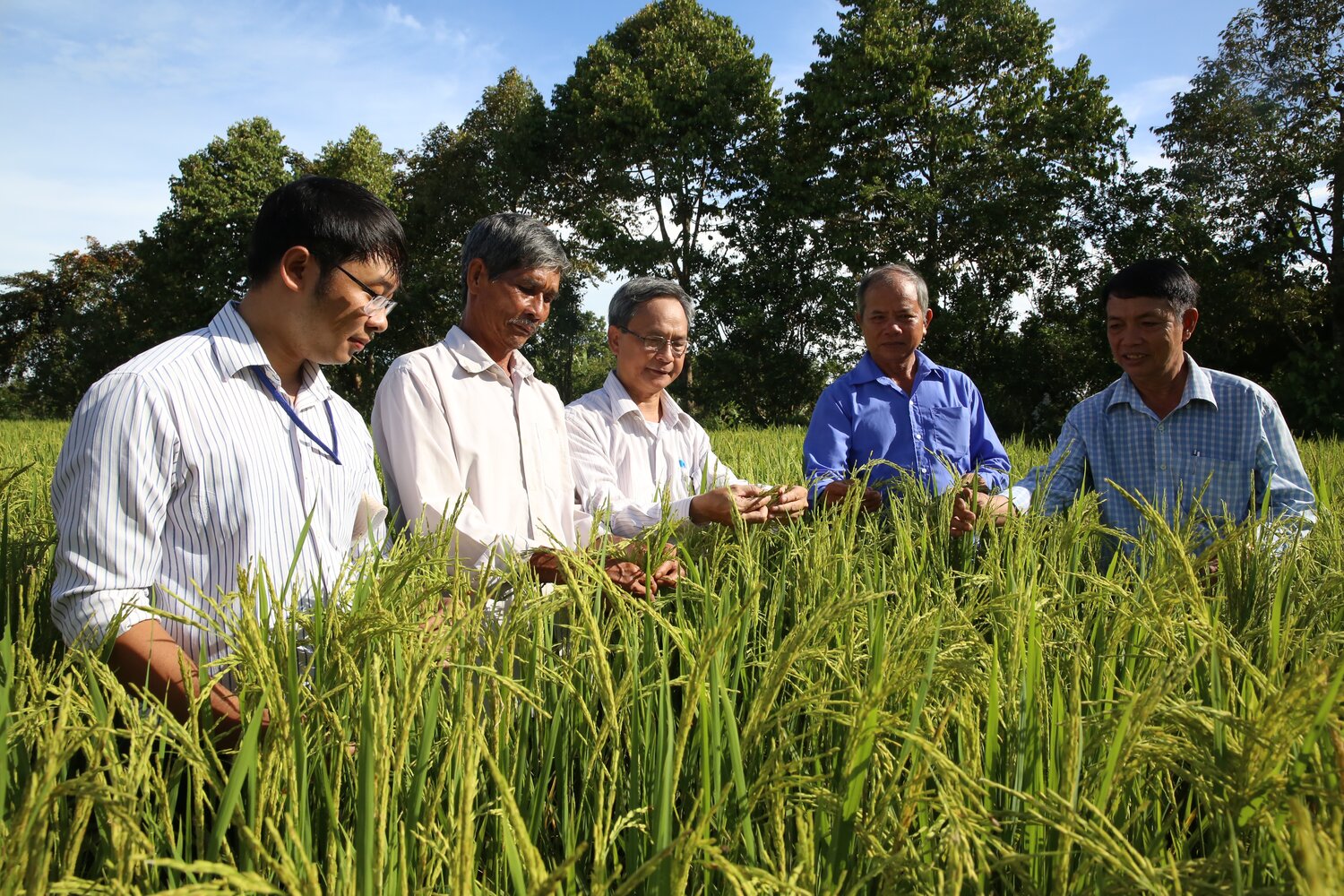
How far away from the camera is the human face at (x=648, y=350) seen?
3242 millimetres

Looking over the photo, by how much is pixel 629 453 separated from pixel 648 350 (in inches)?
15.6

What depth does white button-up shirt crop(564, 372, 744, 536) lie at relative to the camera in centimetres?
304

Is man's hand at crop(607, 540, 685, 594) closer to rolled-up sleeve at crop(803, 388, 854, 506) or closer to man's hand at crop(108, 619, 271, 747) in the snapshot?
man's hand at crop(108, 619, 271, 747)

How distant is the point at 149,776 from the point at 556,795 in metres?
0.59

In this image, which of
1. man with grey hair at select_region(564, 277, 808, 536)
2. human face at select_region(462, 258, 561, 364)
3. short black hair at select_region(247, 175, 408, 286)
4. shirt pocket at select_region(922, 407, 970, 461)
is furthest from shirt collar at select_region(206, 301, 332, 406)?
shirt pocket at select_region(922, 407, 970, 461)

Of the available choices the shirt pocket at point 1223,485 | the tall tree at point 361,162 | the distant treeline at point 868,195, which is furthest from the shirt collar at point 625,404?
the tall tree at point 361,162

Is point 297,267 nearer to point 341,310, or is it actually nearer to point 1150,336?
point 341,310

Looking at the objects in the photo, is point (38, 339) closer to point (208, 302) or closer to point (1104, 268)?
point (208, 302)

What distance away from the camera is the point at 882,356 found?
3619mm

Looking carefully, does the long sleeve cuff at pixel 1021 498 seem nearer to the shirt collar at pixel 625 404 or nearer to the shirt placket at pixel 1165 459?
the shirt placket at pixel 1165 459

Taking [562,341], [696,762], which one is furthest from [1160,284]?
[562,341]

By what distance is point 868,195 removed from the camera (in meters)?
20.1

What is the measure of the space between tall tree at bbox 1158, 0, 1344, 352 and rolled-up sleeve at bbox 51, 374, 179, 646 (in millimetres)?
19742

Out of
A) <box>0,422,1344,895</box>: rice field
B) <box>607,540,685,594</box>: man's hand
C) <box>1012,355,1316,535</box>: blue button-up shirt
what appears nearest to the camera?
<box>0,422,1344,895</box>: rice field
